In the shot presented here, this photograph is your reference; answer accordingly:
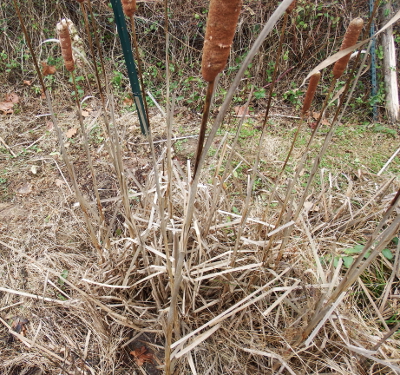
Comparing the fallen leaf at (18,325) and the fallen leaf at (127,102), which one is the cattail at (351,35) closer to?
the fallen leaf at (18,325)

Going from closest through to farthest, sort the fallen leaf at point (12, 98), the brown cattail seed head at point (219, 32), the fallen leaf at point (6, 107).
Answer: the brown cattail seed head at point (219, 32)
the fallen leaf at point (6, 107)
the fallen leaf at point (12, 98)

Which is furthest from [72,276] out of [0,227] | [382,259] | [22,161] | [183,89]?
[183,89]

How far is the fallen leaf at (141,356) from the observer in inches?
43.0

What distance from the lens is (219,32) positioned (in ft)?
1.16

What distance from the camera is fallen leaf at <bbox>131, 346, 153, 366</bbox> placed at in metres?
1.09

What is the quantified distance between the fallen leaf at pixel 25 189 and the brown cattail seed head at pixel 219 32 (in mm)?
1844

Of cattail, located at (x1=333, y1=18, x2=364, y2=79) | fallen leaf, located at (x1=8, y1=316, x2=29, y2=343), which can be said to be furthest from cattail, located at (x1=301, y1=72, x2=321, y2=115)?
fallen leaf, located at (x1=8, y1=316, x2=29, y2=343)

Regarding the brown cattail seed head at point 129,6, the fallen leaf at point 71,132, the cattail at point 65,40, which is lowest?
the fallen leaf at point 71,132

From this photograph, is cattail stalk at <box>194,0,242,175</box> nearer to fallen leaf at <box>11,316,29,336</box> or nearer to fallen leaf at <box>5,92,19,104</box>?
fallen leaf at <box>11,316,29,336</box>

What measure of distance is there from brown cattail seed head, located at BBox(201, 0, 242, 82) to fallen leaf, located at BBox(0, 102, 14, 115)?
273cm

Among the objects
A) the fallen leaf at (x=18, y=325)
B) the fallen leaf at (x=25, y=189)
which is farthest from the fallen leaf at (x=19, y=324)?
the fallen leaf at (x=25, y=189)

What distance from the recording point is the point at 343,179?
2006 millimetres

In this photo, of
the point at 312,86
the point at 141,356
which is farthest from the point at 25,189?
the point at 312,86

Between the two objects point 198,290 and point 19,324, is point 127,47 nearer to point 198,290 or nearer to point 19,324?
point 198,290
